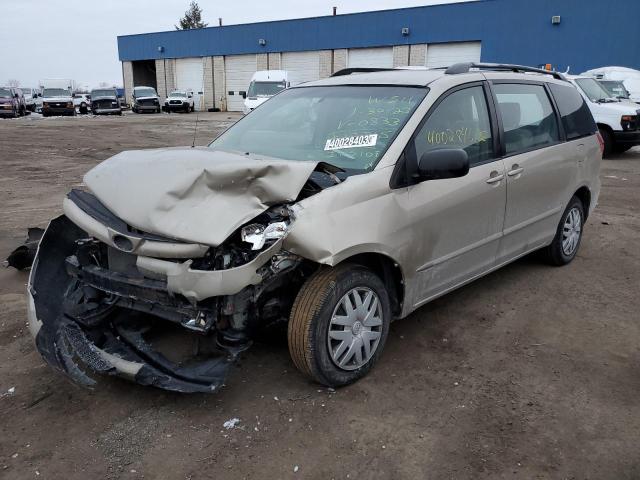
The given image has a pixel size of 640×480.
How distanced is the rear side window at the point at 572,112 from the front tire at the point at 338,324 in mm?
2800

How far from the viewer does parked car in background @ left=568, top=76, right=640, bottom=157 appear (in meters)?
12.9

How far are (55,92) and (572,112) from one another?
1456 inches

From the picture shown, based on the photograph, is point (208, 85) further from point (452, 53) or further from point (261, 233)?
point (261, 233)

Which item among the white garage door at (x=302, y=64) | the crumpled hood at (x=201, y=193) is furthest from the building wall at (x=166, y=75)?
the crumpled hood at (x=201, y=193)

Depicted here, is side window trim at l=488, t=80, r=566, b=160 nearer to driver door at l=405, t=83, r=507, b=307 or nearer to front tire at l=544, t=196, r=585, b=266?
driver door at l=405, t=83, r=507, b=307

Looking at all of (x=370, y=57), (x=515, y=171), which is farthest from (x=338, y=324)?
(x=370, y=57)

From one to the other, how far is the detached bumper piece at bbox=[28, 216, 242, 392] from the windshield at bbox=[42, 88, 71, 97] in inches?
1433

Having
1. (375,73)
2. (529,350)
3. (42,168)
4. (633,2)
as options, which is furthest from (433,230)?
(633,2)

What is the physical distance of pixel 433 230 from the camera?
3451 millimetres

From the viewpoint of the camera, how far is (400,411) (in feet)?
9.82

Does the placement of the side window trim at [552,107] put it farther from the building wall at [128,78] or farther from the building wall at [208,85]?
the building wall at [128,78]

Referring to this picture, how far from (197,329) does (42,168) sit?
35.3ft

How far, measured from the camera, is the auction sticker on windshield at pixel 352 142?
134 inches

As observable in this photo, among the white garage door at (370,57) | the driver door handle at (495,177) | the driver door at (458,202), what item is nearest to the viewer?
the driver door at (458,202)
